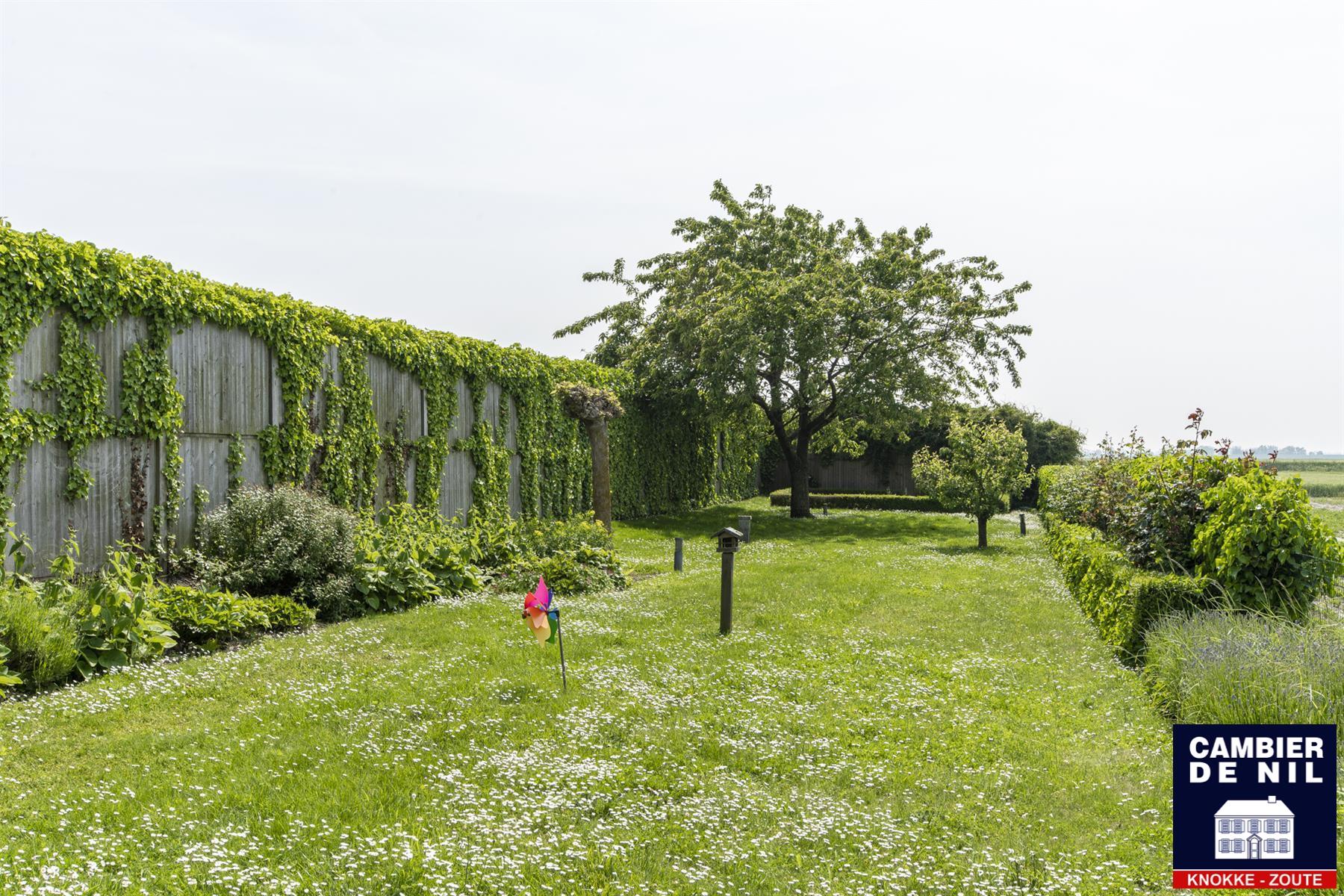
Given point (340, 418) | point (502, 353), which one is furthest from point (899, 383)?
point (340, 418)

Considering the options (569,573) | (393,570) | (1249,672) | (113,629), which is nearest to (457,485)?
(569,573)

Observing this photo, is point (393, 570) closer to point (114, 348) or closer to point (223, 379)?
point (223, 379)

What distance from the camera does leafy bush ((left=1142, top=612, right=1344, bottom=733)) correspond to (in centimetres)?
546

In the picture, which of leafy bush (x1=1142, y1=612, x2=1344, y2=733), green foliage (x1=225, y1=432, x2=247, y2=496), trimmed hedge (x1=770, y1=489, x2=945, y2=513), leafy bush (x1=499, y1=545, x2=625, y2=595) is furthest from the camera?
trimmed hedge (x1=770, y1=489, x2=945, y2=513)

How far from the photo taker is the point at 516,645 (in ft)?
27.0

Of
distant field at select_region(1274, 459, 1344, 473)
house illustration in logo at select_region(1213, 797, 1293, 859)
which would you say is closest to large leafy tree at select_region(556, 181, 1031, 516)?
house illustration in logo at select_region(1213, 797, 1293, 859)

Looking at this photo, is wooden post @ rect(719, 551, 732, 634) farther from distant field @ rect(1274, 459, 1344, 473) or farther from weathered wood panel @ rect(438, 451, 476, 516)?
distant field @ rect(1274, 459, 1344, 473)

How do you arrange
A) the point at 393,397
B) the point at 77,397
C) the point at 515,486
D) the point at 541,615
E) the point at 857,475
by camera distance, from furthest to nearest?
the point at 857,475 < the point at 515,486 < the point at 393,397 < the point at 77,397 < the point at 541,615

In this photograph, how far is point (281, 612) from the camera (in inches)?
348

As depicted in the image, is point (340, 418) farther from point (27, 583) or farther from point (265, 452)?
point (27, 583)

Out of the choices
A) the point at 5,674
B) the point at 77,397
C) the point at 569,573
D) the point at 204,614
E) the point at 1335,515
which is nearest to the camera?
the point at 5,674

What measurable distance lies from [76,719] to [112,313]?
5.34 meters

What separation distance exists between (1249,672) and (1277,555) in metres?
2.48

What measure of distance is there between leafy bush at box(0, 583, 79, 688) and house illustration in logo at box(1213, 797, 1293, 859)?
24.5 ft
